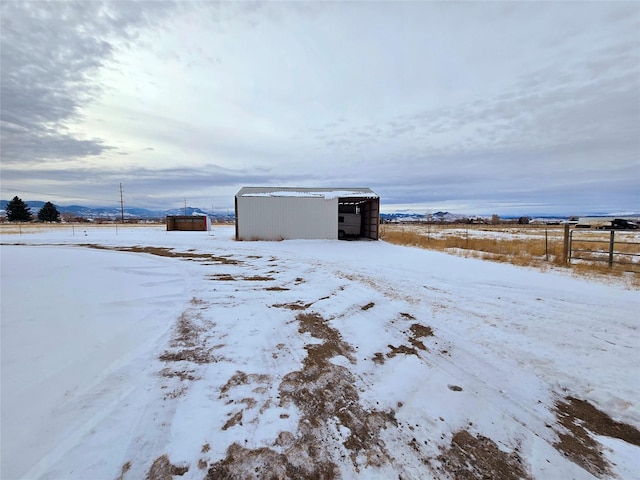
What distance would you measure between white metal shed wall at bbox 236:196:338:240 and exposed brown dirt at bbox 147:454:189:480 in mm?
16145

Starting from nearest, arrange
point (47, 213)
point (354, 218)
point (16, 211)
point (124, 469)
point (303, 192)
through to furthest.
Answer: point (124, 469)
point (303, 192)
point (354, 218)
point (16, 211)
point (47, 213)

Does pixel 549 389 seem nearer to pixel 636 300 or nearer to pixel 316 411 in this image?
pixel 316 411

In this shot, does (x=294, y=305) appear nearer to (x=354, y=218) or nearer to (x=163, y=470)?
(x=163, y=470)

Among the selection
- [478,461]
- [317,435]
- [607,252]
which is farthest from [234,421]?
[607,252]

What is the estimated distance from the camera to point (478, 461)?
80.2 inches

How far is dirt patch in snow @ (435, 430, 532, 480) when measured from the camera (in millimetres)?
1938

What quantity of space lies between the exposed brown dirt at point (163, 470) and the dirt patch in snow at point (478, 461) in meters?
1.75

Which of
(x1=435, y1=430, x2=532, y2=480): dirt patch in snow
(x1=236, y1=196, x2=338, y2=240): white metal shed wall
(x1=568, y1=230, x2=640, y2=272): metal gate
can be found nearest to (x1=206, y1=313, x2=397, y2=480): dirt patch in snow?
(x1=435, y1=430, x2=532, y2=480): dirt patch in snow

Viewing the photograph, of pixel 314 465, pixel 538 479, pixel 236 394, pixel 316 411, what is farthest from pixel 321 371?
pixel 538 479

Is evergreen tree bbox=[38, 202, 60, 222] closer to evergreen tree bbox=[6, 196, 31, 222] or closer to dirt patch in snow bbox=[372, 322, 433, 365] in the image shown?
evergreen tree bbox=[6, 196, 31, 222]

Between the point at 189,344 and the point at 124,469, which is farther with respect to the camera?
the point at 189,344

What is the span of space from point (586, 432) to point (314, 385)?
2292 mm

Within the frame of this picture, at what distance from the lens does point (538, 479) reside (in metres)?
1.92

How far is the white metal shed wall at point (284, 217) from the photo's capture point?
699 inches
